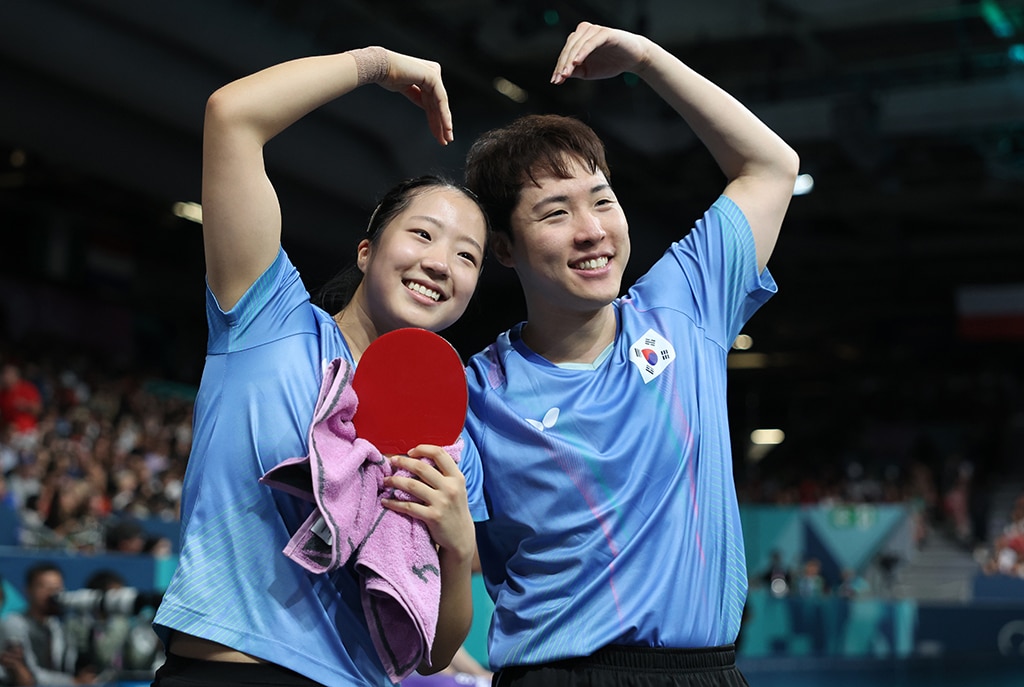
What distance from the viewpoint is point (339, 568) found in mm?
1848

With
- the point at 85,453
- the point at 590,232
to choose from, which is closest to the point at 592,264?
the point at 590,232

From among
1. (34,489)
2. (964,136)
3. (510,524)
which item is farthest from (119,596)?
(964,136)

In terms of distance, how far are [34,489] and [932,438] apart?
19714 millimetres

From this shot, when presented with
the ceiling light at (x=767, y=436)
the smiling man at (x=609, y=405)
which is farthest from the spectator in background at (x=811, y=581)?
the ceiling light at (x=767, y=436)

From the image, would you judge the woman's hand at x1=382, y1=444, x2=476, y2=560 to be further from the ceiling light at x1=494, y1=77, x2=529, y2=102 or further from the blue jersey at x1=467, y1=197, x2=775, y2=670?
the ceiling light at x1=494, y1=77, x2=529, y2=102

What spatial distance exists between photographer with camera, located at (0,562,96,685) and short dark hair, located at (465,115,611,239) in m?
3.91

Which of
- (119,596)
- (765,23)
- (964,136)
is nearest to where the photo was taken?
(119,596)

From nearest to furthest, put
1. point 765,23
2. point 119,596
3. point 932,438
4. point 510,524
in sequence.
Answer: point 510,524 → point 119,596 → point 765,23 → point 932,438

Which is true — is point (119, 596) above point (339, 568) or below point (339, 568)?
below

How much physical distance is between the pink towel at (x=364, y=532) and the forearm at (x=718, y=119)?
0.99 meters

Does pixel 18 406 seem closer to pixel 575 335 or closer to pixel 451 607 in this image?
pixel 575 335

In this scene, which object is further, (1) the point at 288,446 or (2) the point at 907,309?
(2) the point at 907,309

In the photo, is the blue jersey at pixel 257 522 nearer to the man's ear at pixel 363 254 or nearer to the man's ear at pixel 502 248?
the man's ear at pixel 363 254

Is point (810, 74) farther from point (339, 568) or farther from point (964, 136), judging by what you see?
point (339, 568)
